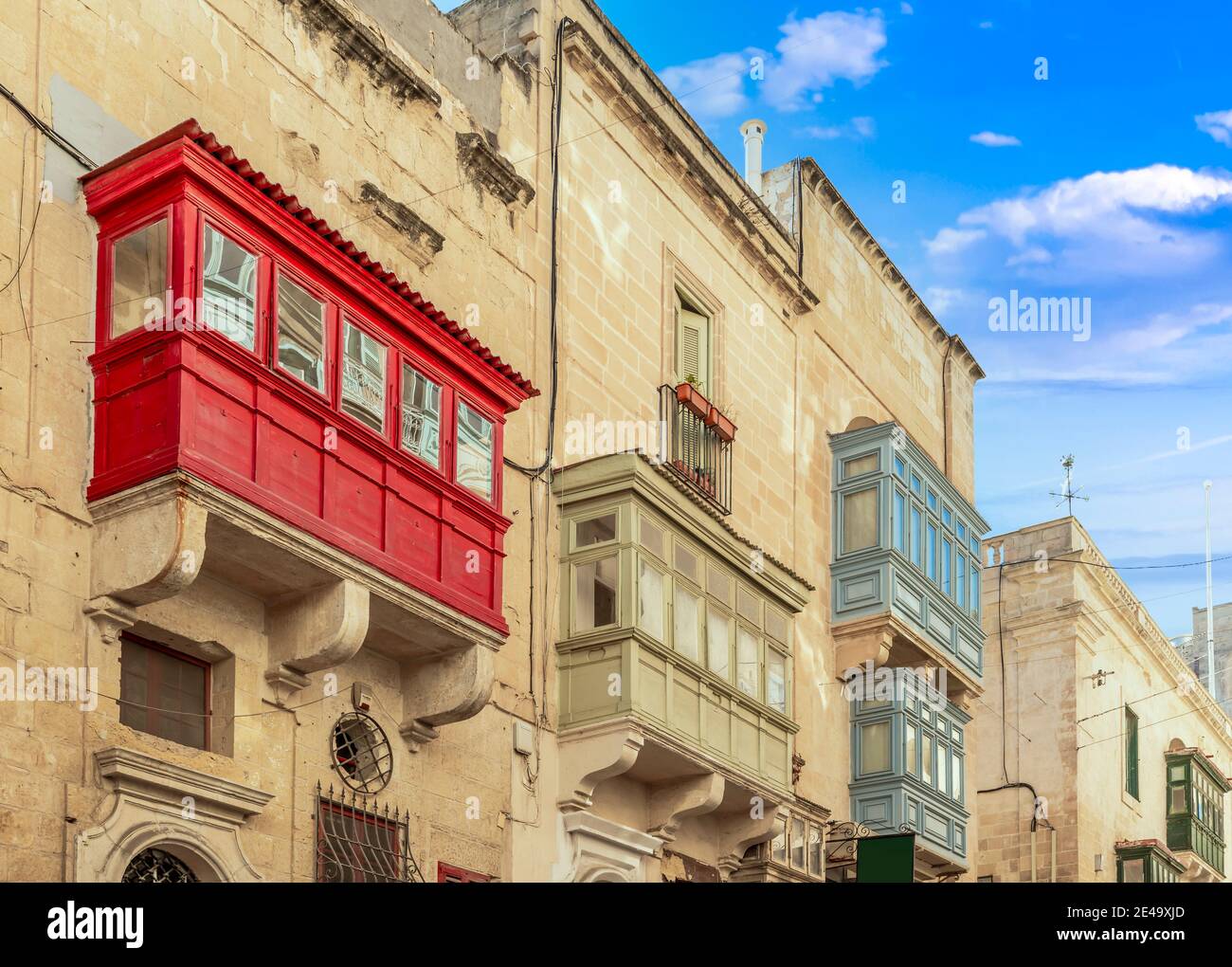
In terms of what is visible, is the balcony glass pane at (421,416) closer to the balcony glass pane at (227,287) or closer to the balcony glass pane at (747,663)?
the balcony glass pane at (227,287)

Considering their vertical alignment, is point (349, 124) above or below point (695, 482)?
above

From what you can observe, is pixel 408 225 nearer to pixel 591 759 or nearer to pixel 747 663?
pixel 591 759

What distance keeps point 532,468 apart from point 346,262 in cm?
424

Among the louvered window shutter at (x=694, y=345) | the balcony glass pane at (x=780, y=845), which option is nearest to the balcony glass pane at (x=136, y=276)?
the louvered window shutter at (x=694, y=345)

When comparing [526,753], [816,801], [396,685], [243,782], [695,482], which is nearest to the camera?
[243,782]

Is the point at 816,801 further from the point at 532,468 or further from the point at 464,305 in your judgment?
the point at 464,305

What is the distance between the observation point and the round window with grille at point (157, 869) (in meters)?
13.0

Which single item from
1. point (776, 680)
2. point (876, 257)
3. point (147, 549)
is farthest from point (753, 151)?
point (147, 549)

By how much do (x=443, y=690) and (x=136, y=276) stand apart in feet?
14.4

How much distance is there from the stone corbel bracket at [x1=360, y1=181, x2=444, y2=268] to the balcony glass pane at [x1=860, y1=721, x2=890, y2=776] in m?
9.60

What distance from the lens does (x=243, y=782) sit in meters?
13.9

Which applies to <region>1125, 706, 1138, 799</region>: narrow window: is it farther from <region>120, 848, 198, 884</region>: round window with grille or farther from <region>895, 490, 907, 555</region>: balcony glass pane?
<region>120, 848, 198, 884</region>: round window with grille
